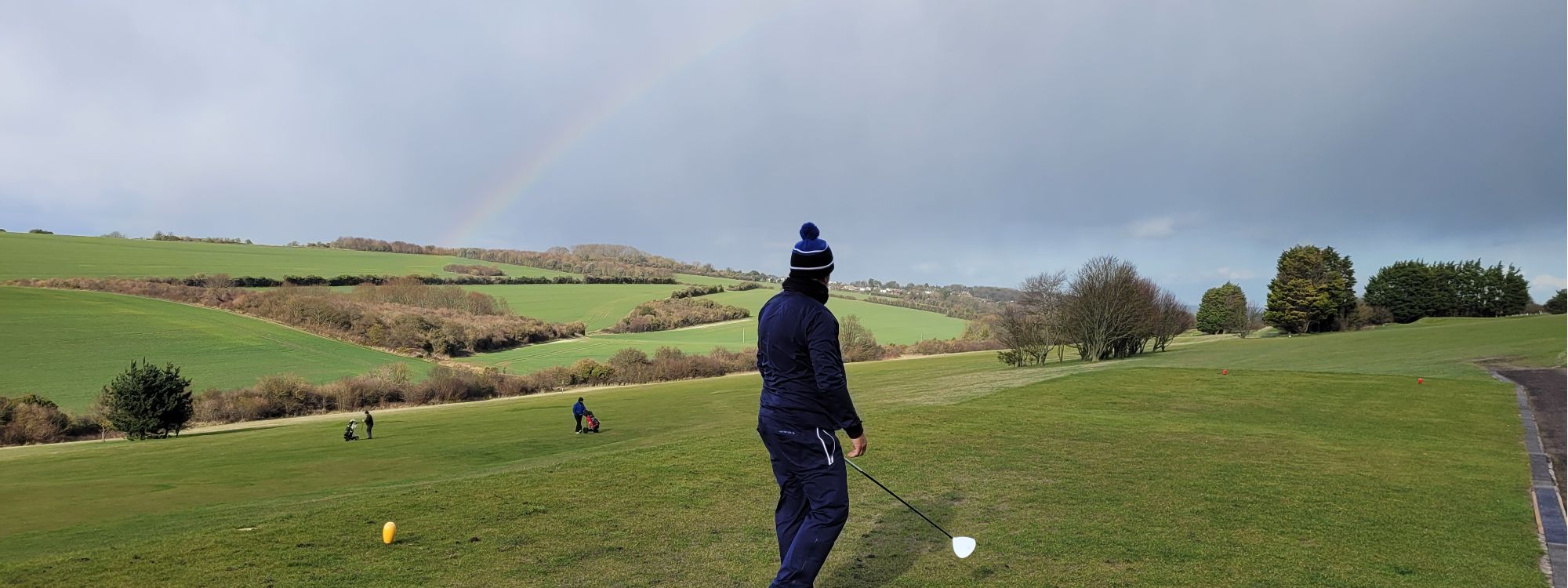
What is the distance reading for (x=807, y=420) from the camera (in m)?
4.98

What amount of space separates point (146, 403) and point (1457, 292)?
118 meters

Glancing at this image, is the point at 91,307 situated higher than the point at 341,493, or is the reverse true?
the point at 91,307

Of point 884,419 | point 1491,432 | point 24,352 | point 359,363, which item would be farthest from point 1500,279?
point 24,352

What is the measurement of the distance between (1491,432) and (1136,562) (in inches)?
616

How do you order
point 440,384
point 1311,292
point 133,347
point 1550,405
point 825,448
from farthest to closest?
point 1311,292 → point 133,347 → point 440,384 → point 1550,405 → point 825,448

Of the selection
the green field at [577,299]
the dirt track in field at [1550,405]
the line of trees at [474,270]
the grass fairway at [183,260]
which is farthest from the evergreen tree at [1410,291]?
the line of trees at [474,270]

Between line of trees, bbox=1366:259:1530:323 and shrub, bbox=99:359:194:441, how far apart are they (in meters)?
112

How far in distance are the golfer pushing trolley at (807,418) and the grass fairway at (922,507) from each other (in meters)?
1.24

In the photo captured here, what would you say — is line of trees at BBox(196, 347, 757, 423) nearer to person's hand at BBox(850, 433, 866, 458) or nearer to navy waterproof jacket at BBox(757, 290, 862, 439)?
navy waterproof jacket at BBox(757, 290, 862, 439)

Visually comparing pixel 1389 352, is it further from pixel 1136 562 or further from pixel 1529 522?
pixel 1136 562

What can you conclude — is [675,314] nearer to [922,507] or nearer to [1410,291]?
[1410,291]

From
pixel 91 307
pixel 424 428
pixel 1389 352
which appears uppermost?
pixel 91 307

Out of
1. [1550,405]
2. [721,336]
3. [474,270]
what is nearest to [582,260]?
[474,270]

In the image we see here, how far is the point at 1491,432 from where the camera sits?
53.4 feet
